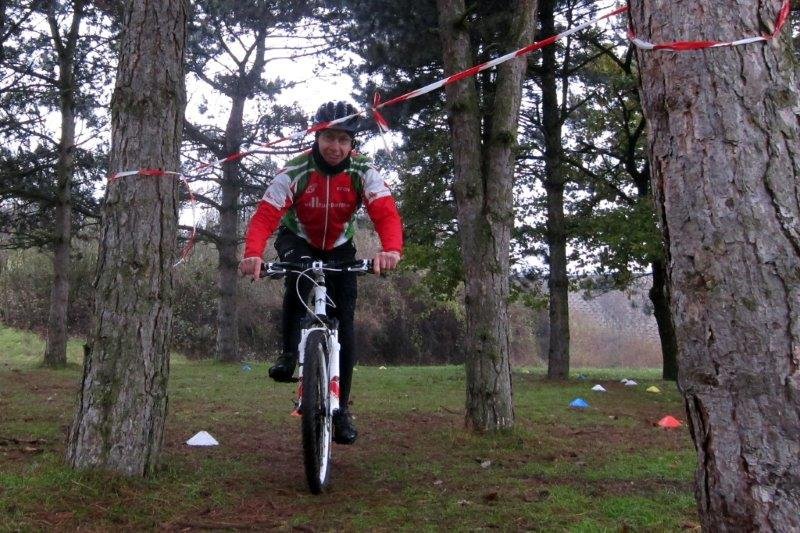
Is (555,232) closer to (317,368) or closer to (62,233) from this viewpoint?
(62,233)

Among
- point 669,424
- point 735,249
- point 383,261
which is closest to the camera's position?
point 735,249

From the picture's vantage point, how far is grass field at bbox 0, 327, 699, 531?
3639 mm

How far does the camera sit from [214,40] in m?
18.9

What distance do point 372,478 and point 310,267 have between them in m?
1.38

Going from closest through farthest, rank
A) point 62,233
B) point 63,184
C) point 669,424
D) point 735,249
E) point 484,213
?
point 735,249 < point 484,213 < point 669,424 < point 63,184 < point 62,233

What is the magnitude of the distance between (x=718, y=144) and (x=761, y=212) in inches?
9.4

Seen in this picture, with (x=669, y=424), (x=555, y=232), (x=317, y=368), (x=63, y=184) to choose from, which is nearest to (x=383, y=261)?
(x=317, y=368)

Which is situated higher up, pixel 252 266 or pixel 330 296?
pixel 252 266

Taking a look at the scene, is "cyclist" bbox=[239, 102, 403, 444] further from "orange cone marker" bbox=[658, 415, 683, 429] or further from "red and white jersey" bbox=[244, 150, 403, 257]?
"orange cone marker" bbox=[658, 415, 683, 429]

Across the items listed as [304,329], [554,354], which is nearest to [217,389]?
[304,329]

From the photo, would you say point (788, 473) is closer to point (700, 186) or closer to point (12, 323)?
point (700, 186)

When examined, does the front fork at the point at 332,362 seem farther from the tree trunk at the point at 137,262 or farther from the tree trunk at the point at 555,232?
the tree trunk at the point at 555,232

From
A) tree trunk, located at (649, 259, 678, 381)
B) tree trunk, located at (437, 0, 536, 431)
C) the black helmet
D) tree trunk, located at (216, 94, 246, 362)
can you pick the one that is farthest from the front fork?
tree trunk, located at (216, 94, 246, 362)

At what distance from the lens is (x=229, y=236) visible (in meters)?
20.1
